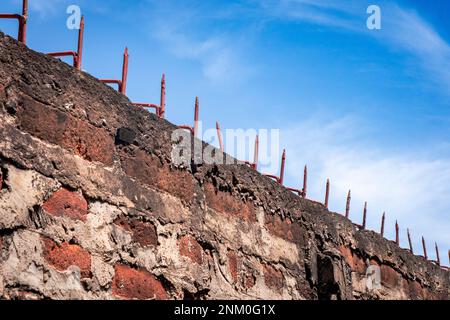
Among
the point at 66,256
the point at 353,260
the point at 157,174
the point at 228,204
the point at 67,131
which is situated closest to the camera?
the point at 66,256

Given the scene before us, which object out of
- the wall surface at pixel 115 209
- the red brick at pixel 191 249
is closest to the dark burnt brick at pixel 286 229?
the wall surface at pixel 115 209

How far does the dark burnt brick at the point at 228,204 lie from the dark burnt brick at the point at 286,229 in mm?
243

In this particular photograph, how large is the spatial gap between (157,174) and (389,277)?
3646 millimetres

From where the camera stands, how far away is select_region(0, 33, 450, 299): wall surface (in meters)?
3.56

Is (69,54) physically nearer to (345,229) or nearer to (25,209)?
(25,209)

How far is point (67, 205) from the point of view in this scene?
12.5 feet

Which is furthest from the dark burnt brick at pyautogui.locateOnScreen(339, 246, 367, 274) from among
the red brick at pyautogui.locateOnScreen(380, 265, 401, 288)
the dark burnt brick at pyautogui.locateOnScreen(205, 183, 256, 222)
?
the dark burnt brick at pyautogui.locateOnScreen(205, 183, 256, 222)

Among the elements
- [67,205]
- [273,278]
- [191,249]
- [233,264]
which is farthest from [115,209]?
[273,278]

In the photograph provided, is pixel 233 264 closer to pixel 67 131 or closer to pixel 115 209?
pixel 115 209

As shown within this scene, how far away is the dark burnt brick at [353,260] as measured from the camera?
6.55 meters

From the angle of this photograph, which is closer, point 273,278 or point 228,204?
point 228,204

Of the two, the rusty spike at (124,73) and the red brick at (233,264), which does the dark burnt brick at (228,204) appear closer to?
the red brick at (233,264)

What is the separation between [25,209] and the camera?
11.5 ft

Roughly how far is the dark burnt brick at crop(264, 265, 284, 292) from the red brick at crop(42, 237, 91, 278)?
6.15 feet
